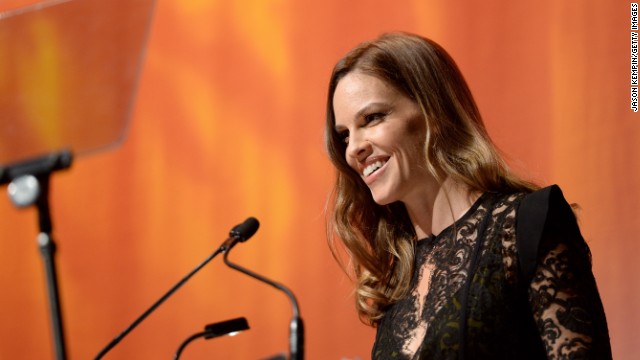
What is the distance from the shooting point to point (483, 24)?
264 centimetres

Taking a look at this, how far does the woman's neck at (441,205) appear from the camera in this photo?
1861 mm

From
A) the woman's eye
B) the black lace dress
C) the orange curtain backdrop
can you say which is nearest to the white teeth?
the woman's eye

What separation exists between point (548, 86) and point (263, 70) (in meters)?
0.97

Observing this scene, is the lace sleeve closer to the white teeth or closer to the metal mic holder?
the white teeth

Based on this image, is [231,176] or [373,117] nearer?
[373,117]

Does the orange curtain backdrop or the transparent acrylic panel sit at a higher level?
the transparent acrylic panel

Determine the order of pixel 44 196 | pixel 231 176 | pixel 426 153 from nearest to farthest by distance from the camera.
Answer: pixel 44 196, pixel 426 153, pixel 231 176

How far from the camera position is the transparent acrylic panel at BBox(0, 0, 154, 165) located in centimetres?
103

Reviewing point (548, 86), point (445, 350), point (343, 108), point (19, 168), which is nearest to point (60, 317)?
point (19, 168)

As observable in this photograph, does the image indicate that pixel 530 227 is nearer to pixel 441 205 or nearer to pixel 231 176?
pixel 441 205

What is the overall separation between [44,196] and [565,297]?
3.31ft

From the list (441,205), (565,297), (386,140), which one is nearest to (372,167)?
(386,140)

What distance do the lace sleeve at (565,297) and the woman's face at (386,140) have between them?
0.35 metres

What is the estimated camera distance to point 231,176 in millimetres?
2875
